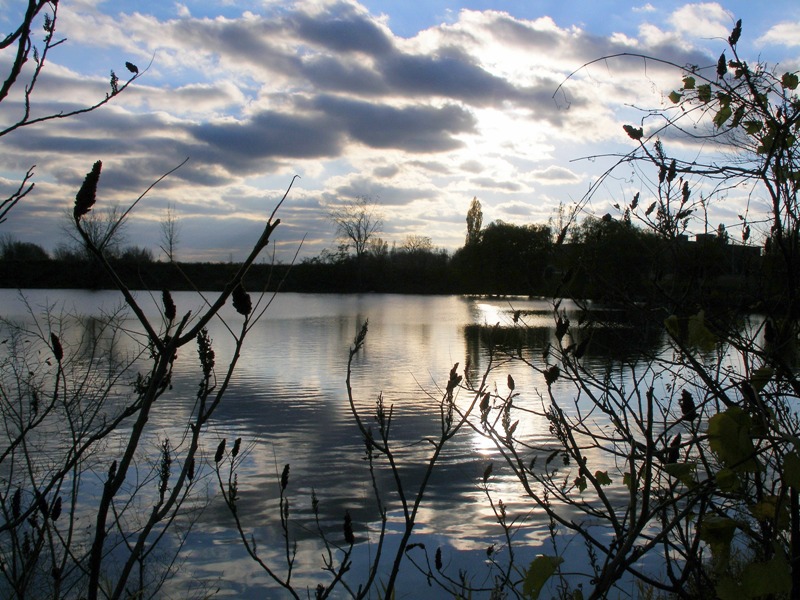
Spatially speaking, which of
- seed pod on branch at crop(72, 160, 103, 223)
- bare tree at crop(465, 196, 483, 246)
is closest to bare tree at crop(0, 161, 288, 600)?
seed pod on branch at crop(72, 160, 103, 223)

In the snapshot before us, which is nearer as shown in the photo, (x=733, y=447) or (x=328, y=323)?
(x=733, y=447)

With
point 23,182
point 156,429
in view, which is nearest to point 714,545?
point 23,182

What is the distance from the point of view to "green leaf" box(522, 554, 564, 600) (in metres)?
1.13

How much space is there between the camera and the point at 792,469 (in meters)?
0.94

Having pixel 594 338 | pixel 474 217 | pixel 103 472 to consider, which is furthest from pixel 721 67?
pixel 474 217

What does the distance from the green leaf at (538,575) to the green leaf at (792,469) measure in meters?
0.39

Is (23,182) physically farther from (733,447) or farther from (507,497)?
(507,497)

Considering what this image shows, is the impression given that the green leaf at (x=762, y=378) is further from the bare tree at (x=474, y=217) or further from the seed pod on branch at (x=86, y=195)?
the bare tree at (x=474, y=217)

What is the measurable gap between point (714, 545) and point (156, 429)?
9410 millimetres

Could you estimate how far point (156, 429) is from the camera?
31.4 feet

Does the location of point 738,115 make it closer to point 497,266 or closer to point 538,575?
point 538,575

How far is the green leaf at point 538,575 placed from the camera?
1128 mm

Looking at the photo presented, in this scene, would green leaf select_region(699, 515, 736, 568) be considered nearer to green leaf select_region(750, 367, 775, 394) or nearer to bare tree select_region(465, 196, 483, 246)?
green leaf select_region(750, 367, 775, 394)

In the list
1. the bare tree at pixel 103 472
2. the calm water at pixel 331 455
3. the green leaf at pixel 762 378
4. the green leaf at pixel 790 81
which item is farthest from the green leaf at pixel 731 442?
the calm water at pixel 331 455
